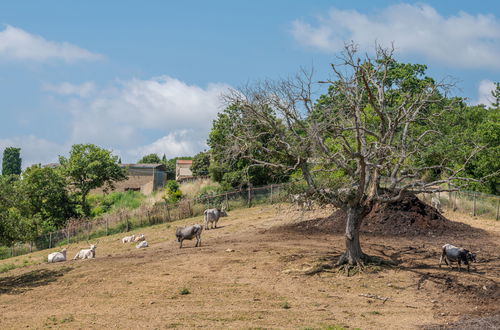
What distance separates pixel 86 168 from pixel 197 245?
3074 centimetres

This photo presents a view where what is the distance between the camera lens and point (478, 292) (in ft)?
58.5

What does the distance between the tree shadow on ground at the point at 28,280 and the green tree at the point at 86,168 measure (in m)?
28.9

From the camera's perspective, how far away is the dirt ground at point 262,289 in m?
15.8

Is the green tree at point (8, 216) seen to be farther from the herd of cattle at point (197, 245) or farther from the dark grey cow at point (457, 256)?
the dark grey cow at point (457, 256)

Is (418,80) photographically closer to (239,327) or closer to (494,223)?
(494,223)

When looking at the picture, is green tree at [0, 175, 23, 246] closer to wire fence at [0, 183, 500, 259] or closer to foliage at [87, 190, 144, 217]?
wire fence at [0, 183, 500, 259]

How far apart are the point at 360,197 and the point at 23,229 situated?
14.5 metres

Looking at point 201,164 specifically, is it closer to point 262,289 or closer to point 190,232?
point 190,232

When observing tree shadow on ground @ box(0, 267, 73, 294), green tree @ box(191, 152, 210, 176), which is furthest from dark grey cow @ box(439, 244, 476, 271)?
green tree @ box(191, 152, 210, 176)

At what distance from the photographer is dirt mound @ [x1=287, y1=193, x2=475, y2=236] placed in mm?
27156

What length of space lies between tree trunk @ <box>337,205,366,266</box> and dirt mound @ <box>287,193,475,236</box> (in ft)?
22.2

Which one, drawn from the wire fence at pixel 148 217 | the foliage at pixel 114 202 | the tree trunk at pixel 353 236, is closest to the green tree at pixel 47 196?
the foliage at pixel 114 202

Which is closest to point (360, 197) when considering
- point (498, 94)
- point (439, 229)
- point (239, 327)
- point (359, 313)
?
point (359, 313)

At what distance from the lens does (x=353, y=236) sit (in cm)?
2027
